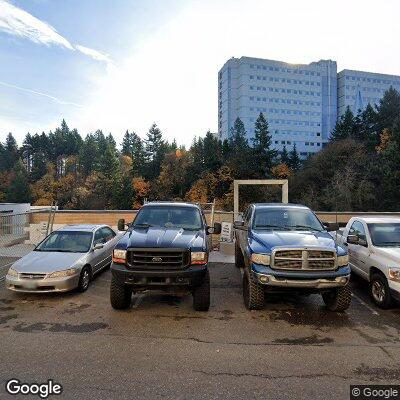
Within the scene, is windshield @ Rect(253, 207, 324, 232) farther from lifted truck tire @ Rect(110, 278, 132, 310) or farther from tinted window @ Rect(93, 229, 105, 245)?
tinted window @ Rect(93, 229, 105, 245)

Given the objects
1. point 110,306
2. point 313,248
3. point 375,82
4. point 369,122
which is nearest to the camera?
point 313,248

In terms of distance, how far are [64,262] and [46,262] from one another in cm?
39

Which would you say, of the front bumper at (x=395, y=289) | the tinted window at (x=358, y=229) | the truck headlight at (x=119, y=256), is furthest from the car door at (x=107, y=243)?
the front bumper at (x=395, y=289)

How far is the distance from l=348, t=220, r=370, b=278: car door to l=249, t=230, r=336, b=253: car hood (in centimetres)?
138

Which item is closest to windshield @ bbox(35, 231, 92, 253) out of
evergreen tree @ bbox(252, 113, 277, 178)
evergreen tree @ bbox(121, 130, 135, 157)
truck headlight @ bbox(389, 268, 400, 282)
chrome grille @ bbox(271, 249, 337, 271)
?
chrome grille @ bbox(271, 249, 337, 271)

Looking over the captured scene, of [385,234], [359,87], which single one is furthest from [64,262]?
[359,87]

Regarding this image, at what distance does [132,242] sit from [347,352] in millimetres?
3974

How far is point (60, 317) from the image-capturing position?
6.39 m

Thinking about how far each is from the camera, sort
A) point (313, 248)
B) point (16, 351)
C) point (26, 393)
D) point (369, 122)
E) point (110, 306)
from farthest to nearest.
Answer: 1. point (369, 122)
2. point (110, 306)
3. point (313, 248)
4. point (16, 351)
5. point (26, 393)

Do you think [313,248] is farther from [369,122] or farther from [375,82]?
[375,82]

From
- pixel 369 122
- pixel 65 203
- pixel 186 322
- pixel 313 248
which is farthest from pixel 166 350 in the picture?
pixel 65 203

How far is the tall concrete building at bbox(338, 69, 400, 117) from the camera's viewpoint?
12006 centimetres

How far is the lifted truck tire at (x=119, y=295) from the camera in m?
6.43

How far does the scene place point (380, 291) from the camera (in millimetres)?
6859
